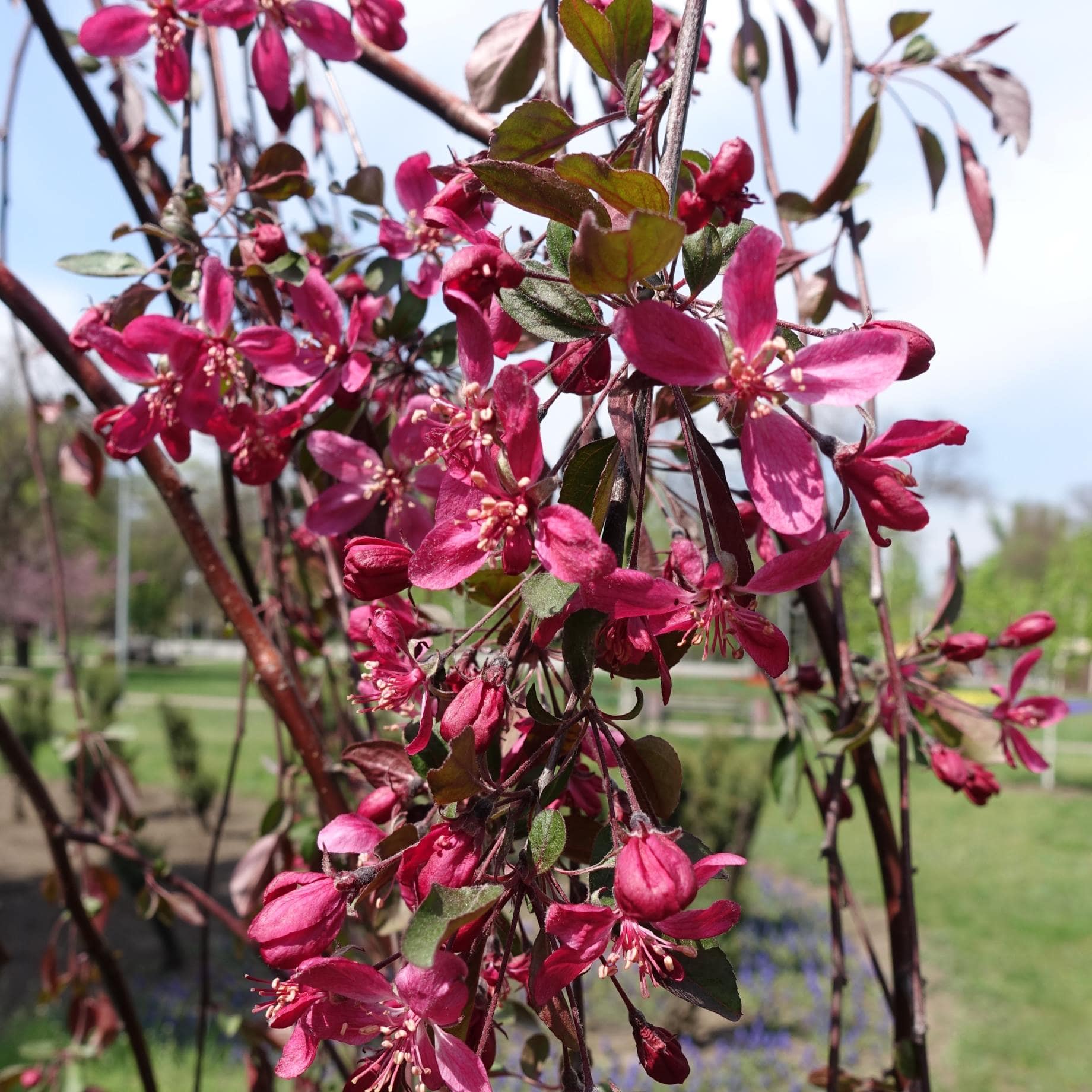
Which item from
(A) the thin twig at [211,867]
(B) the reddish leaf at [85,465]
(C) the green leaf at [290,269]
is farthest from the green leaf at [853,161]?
(B) the reddish leaf at [85,465]

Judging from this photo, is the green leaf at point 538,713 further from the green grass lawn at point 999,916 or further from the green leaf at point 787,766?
the green grass lawn at point 999,916

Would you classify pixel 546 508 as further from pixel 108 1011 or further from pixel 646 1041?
pixel 108 1011

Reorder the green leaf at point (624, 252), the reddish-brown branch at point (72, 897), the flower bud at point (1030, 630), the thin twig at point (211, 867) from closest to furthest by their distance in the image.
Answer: the green leaf at point (624, 252) < the flower bud at point (1030, 630) < the reddish-brown branch at point (72, 897) < the thin twig at point (211, 867)

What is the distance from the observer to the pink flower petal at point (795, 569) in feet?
1.45

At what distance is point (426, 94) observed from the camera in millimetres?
1042

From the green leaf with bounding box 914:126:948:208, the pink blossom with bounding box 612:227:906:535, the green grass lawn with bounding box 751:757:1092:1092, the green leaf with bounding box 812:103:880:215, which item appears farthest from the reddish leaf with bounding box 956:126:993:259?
the green grass lawn with bounding box 751:757:1092:1092

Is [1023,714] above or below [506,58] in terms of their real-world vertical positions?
below

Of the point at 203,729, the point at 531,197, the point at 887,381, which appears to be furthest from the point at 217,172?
the point at 203,729

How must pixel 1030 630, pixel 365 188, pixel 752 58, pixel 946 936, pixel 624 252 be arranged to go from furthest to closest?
pixel 946 936
pixel 752 58
pixel 1030 630
pixel 365 188
pixel 624 252

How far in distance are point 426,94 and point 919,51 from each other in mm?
633

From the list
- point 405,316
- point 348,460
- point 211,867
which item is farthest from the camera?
point 211,867

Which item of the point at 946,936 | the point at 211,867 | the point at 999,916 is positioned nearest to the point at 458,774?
the point at 211,867

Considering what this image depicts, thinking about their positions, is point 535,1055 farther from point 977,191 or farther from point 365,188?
point 977,191

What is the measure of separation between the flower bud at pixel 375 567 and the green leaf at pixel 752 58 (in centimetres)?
108
